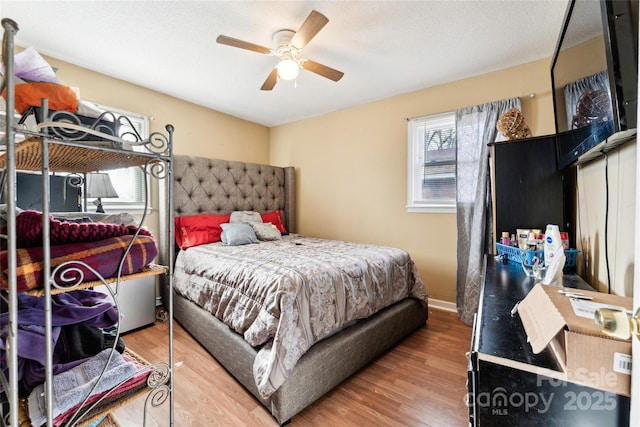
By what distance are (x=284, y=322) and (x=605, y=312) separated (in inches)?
48.6

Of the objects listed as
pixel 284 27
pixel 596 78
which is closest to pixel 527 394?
pixel 596 78

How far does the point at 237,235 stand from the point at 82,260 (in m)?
2.02

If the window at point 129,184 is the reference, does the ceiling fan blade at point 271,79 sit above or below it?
above

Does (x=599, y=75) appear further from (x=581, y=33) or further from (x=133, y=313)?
(x=133, y=313)

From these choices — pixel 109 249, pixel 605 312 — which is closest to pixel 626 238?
pixel 605 312

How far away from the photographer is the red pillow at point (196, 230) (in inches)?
105

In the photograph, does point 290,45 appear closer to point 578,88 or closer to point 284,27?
point 284,27

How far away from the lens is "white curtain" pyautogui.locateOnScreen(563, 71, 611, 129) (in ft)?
2.92

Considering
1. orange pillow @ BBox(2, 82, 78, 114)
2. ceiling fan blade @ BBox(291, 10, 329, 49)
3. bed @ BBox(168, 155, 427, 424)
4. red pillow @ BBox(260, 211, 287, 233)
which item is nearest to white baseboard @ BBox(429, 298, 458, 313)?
bed @ BBox(168, 155, 427, 424)

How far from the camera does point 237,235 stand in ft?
8.96

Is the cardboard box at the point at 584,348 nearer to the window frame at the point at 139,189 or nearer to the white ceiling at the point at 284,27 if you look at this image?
the white ceiling at the point at 284,27

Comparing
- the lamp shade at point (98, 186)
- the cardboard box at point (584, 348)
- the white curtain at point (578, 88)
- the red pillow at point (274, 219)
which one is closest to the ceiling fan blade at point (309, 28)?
the white curtain at point (578, 88)

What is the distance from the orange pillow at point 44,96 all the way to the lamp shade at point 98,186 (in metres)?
1.64

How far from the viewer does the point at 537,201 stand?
1743mm
